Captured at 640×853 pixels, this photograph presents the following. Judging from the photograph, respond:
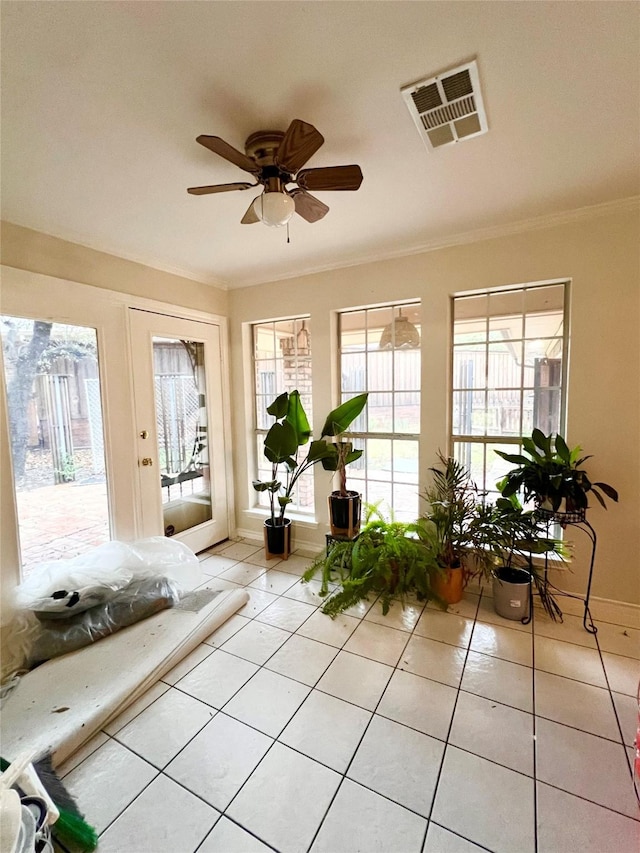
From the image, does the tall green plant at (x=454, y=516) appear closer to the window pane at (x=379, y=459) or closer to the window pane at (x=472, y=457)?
the window pane at (x=472, y=457)

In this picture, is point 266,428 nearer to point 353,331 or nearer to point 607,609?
point 353,331

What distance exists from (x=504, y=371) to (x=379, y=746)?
2.36m

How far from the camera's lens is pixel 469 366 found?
2748 millimetres

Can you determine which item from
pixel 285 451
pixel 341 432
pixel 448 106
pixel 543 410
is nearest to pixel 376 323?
pixel 341 432

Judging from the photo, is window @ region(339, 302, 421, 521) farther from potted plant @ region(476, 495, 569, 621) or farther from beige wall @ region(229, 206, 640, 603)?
potted plant @ region(476, 495, 569, 621)

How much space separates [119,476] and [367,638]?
6.80ft

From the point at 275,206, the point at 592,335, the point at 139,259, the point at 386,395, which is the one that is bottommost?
the point at 386,395

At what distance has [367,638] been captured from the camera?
2139 millimetres

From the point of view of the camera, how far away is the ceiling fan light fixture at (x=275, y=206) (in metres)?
1.55

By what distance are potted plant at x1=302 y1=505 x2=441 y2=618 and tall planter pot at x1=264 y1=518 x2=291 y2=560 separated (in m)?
Answer: 0.51

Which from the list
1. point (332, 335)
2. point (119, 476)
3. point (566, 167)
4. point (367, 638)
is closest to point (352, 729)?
point (367, 638)

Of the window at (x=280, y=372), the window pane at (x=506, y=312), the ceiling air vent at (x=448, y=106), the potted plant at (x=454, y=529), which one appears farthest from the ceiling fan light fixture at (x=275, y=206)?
the potted plant at (x=454, y=529)

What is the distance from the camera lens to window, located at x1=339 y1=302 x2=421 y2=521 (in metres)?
2.96

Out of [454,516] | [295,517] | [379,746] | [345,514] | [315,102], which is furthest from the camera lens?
[295,517]
